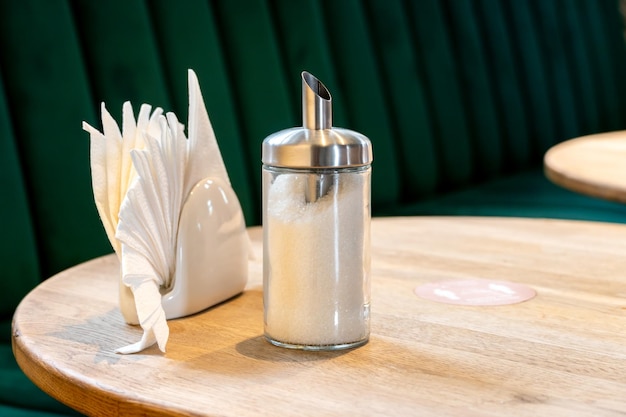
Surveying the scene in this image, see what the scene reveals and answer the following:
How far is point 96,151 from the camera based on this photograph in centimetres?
99

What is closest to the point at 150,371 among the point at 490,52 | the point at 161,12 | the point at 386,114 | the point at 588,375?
the point at 588,375

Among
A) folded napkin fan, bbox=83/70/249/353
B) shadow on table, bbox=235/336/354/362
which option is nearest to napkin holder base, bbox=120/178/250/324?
folded napkin fan, bbox=83/70/249/353

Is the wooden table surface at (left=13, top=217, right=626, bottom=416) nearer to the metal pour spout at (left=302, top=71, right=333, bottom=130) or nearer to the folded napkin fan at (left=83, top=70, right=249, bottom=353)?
the folded napkin fan at (left=83, top=70, right=249, bottom=353)

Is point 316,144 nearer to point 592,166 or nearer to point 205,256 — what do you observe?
point 205,256

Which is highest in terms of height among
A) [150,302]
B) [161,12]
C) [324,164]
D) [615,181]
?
[161,12]

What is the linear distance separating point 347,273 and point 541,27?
318 centimetres

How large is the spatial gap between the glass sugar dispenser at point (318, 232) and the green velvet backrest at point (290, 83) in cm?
105

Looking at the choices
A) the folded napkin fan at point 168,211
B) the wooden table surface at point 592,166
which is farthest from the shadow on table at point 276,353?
the wooden table surface at point 592,166

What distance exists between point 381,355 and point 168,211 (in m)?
0.30

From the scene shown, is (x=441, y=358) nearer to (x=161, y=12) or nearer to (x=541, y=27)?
(x=161, y=12)

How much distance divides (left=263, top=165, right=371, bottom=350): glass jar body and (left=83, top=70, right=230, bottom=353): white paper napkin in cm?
14

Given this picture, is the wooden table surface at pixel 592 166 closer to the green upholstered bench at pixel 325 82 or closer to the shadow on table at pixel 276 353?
the green upholstered bench at pixel 325 82

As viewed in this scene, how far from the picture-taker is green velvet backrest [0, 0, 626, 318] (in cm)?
182

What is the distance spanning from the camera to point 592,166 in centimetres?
194
